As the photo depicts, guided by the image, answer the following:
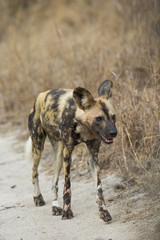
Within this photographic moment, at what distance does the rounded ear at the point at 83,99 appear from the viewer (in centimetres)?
297

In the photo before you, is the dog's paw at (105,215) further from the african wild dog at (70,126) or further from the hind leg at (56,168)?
the hind leg at (56,168)

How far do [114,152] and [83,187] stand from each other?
19.4 inches

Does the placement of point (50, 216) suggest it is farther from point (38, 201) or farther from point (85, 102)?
point (85, 102)

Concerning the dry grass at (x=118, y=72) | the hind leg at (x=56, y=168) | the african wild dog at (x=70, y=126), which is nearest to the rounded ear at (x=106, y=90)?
the african wild dog at (x=70, y=126)

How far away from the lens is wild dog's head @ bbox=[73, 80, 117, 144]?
291cm

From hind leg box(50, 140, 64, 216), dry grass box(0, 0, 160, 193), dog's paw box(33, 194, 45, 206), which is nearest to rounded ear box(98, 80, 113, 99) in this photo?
dry grass box(0, 0, 160, 193)

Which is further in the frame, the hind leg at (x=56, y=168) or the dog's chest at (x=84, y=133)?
the hind leg at (x=56, y=168)

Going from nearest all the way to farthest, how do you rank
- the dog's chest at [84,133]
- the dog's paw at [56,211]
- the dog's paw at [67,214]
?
1. the dog's chest at [84,133]
2. the dog's paw at [67,214]
3. the dog's paw at [56,211]

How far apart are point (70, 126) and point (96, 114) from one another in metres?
0.29

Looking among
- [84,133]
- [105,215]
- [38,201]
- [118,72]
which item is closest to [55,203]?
[38,201]

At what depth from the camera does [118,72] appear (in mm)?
4793

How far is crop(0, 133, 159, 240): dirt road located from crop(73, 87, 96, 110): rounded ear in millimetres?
889

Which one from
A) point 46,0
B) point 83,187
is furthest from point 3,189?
point 46,0

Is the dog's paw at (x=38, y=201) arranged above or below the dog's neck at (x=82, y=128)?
below
